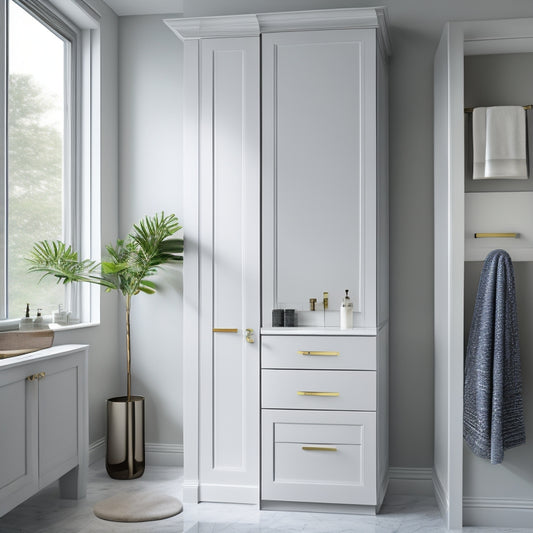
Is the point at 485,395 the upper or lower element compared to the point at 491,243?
lower

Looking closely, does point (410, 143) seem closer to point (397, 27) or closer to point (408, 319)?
point (397, 27)

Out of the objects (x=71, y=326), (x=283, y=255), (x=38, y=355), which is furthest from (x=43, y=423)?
(x=283, y=255)

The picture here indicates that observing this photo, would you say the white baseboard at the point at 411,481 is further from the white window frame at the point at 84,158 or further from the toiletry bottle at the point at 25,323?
the toiletry bottle at the point at 25,323

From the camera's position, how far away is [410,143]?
12.0ft

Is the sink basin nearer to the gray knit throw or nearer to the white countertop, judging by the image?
the white countertop

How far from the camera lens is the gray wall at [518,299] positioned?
121 inches

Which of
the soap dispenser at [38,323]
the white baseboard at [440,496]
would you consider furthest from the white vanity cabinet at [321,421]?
the soap dispenser at [38,323]

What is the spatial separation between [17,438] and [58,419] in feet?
1.17

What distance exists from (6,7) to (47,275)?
1.39m

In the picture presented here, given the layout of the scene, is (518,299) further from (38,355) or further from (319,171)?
(38,355)

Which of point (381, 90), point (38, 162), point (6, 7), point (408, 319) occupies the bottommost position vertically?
point (408, 319)

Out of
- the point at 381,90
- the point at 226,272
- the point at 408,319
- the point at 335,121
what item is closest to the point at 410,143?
the point at 381,90

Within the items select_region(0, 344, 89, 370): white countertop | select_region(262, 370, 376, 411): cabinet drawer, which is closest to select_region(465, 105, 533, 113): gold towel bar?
select_region(262, 370, 376, 411): cabinet drawer

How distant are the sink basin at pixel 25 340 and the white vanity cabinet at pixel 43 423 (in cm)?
5
